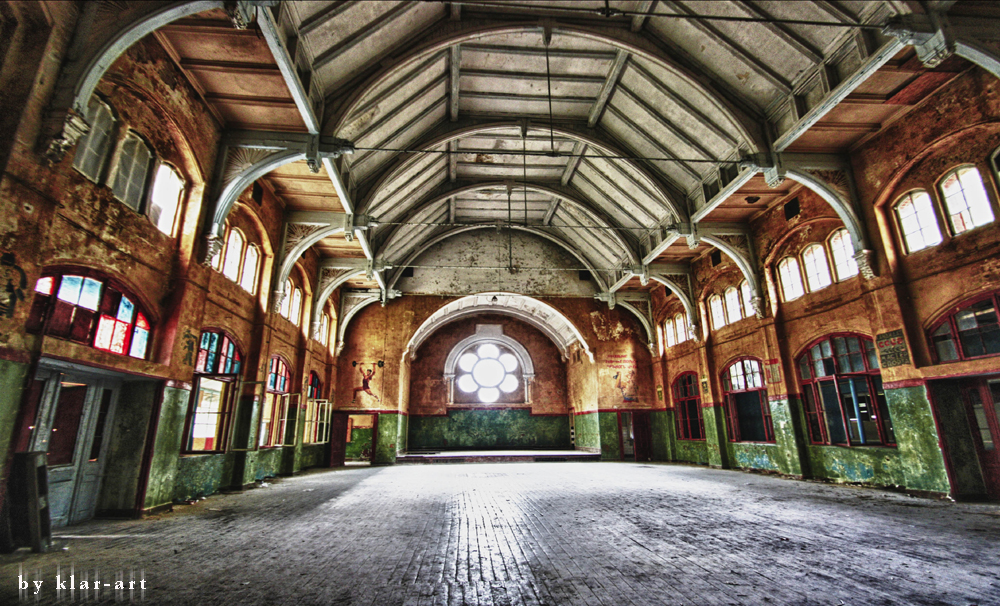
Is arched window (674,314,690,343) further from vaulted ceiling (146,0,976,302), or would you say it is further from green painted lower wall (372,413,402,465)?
green painted lower wall (372,413,402,465)

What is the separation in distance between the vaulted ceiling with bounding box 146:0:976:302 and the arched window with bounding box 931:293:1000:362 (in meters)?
3.84

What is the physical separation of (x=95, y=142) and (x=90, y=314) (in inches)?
89.4

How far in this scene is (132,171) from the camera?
681 centimetres

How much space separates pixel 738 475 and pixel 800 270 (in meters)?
5.57

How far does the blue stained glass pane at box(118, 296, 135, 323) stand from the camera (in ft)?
21.8

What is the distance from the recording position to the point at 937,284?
325 inches

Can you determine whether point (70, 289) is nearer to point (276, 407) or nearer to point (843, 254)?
point (276, 407)

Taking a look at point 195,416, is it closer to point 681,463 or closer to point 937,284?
point 937,284

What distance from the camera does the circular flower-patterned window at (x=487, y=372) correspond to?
912 inches

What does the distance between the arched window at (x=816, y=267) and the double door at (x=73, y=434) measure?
14.2 metres

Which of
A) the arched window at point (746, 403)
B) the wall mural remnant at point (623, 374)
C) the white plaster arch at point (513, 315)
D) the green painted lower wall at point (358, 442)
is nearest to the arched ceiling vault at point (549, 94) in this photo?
the arched window at point (746, 403)

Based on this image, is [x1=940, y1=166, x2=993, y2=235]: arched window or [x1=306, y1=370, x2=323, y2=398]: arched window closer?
[x1=940, y1=166, x2=993, y2=235]: arched window

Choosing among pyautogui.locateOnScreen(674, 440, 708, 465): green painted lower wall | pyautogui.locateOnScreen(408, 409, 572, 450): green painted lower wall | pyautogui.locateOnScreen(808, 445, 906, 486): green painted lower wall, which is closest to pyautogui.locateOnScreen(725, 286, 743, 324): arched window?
pyautogui.locateOnScreen(808, 445, 906, 486): green painted lower wall

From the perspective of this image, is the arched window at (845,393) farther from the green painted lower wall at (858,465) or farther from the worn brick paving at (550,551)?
the worn brick paving at (550,551)
